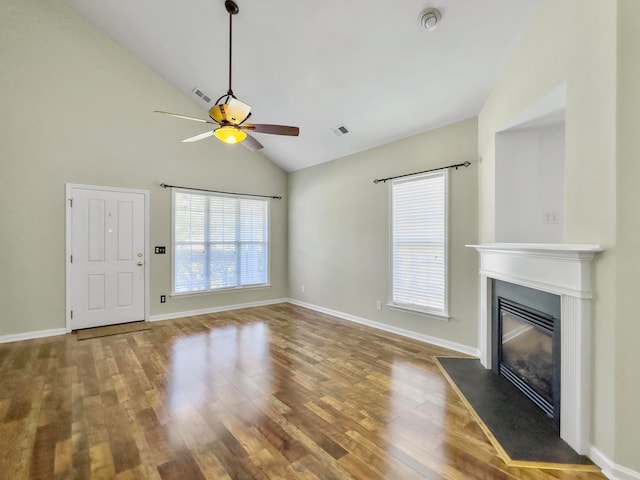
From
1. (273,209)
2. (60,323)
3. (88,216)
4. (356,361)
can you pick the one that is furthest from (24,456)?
(273,209)

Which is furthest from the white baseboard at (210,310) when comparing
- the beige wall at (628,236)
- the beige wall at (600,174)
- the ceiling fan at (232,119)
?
the beige wall at (628,236)

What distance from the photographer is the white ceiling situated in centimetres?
272

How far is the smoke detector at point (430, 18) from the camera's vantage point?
256 cm

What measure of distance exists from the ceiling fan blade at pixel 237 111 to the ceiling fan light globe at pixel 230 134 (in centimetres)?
8

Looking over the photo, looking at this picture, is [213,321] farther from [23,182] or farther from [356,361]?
[23,182]

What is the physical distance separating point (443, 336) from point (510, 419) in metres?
1.56

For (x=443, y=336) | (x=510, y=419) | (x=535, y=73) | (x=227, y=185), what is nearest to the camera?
(x=510, y=419)

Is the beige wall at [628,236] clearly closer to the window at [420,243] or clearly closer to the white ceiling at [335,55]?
the white ceiling at [335,55]

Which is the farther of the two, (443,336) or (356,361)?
(443,336)

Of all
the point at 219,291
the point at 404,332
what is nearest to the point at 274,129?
the point at 404,332

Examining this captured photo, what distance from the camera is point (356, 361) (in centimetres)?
332

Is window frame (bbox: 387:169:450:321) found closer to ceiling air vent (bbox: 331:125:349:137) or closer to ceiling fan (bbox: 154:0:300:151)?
ceiling air vent (bbox: 331:125:349:137)

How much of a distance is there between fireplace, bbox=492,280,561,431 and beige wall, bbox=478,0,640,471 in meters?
0.34

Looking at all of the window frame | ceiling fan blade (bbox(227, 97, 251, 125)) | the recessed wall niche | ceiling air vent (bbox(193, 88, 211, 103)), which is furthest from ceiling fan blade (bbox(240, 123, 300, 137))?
ceiling air vent (bbox(193, 88, 211, 103))
